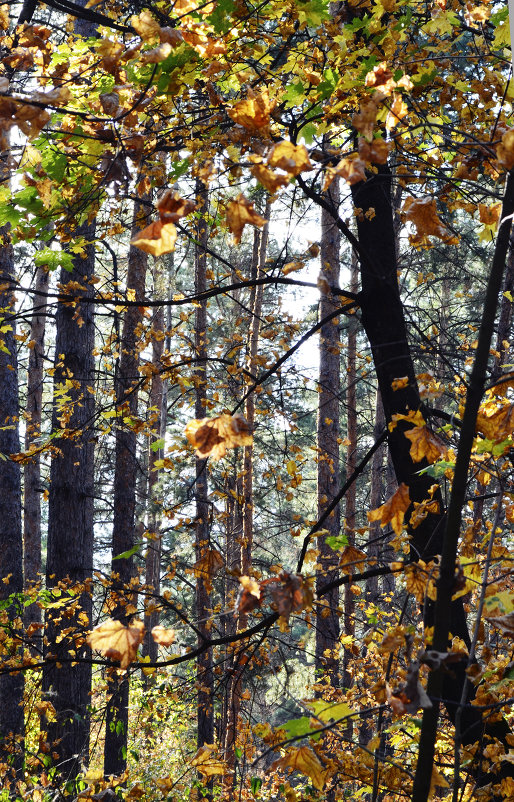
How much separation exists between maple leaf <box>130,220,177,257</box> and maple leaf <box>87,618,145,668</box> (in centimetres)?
115

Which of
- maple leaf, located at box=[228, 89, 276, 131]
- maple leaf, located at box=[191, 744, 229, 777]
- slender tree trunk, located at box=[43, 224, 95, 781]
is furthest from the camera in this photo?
slender tree trunk, located at box=[43, 224, 95, 781]

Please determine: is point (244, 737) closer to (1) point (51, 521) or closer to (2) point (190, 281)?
(1) point (51, 521)

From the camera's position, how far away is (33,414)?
411 inches

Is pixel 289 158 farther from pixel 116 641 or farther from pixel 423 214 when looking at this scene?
pixel 116 641

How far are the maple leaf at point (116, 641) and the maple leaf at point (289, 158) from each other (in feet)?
4.78

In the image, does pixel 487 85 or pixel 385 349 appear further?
pixel 385 349

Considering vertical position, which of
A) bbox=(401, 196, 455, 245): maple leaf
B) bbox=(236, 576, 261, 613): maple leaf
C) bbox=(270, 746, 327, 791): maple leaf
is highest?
bbox=(401, 196, 455, 245): maple leaf

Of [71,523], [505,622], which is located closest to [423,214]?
[505,622]

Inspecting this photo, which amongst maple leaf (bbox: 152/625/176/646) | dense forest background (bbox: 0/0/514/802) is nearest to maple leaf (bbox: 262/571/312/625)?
dense forest background (bbox: 0/0/514/802)

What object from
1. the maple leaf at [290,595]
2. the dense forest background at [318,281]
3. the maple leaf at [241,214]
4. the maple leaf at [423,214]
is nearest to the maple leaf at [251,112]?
the dense forest background at [318,281]

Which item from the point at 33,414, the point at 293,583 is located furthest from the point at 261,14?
the point at 33,414

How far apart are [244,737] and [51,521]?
14.0 feet

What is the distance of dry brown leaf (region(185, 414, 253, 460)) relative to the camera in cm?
185

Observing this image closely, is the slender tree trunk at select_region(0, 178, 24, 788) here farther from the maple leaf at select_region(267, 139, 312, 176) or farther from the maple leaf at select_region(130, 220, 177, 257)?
the maple leaf at select_region(267, 139, 312, 176)
